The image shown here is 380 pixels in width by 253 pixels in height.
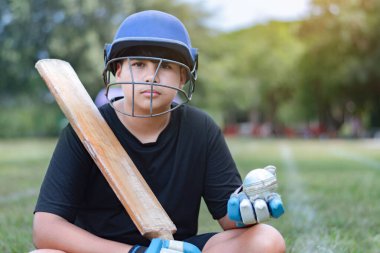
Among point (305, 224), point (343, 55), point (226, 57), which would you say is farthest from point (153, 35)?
point (343, 55)

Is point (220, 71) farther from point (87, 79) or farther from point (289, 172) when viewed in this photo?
point (289, 172)

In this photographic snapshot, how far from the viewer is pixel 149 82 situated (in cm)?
246

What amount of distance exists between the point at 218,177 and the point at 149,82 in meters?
0.55

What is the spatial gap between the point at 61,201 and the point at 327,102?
39.4 meters

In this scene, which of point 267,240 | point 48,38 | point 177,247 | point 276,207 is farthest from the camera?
point 48,38

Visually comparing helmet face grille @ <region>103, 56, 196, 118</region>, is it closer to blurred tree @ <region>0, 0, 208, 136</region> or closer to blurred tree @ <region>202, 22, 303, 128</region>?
blurred tree @ <region>0, 0, 208, 136</region>

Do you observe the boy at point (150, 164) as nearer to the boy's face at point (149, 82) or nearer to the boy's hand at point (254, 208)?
the boy's face at point (149, 82)

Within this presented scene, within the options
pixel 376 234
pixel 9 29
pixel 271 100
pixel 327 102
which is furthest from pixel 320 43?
pixel 376 234

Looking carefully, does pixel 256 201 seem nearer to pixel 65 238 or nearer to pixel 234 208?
pixel 234 208

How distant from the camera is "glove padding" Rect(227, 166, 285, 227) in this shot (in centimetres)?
214

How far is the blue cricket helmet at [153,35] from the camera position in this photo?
2479mm

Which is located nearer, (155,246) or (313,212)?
(155,246)

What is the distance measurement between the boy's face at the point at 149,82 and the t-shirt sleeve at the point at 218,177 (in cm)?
33

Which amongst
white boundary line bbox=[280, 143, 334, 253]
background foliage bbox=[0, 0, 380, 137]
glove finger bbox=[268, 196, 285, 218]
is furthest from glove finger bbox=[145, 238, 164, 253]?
background foliage bbox=[0, 0, 380, 137]
